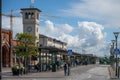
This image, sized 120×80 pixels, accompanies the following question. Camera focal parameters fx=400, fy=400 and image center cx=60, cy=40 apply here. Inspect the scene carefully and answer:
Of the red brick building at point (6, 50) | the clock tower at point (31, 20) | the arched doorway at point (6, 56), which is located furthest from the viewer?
the clock tower at point (31, 20)

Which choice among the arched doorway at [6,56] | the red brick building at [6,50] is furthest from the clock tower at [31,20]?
the arched doorway at [6,56]

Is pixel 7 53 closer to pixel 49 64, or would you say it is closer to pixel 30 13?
pixel 49 64

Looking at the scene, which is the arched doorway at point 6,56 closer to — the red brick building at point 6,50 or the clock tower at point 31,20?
the red brick building at point 6,50

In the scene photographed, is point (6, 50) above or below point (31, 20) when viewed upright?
below

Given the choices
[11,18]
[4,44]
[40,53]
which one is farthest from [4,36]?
[11,18]

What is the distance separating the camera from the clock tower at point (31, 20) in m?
125

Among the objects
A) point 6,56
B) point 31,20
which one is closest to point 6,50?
point 6,56

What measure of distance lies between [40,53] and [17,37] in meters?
7.57

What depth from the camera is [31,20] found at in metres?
126

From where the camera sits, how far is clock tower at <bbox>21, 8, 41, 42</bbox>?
4911 inches

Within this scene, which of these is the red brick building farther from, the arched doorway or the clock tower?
the clock tower

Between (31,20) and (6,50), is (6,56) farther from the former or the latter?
(31,20)

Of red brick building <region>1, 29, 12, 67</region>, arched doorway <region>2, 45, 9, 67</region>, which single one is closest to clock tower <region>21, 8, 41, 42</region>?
red brick building <region>1, 29, 12, 67</region>

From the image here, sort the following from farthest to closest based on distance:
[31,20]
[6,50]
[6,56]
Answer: [31,20] → [6,50] → [6,56]
